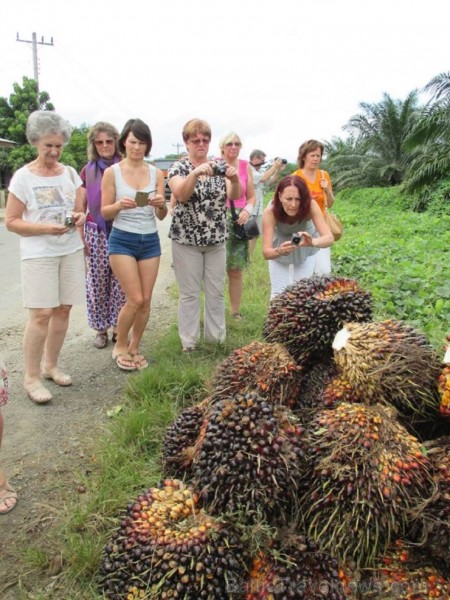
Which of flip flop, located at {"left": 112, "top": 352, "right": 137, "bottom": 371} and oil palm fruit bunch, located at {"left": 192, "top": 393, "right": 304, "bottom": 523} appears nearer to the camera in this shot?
oil palm fruit bunch, located at {"left": 192, "top": 393, "right": 304, "bottom": 523}

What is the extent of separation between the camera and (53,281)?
3.69 metres

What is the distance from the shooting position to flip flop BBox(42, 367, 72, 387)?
4.02 meters

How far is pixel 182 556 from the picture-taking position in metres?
1.60

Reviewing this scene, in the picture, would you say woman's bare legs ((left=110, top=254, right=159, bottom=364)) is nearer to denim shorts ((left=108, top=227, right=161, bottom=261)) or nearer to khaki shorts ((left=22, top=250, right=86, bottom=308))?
denim shorts ((left=108, top=227, right=161, bottom=261))

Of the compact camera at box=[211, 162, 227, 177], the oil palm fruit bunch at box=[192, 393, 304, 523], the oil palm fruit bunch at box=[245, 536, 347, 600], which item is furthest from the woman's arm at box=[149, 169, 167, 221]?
the oil palm fruit bunch at box=[245, 536, 347, 600]

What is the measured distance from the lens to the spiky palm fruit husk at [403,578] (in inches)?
60.0

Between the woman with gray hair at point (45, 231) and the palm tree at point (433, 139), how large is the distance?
14.2 meters

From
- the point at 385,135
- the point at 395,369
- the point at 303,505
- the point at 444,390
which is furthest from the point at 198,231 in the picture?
the point at 385,135

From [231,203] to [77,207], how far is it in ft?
4.92

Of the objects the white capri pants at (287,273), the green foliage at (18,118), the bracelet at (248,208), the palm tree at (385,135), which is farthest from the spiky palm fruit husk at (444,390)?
the green foliage at (18,118)

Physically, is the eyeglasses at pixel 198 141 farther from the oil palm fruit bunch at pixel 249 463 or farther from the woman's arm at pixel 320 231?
the oil palm fruit bunch at pixel 249 463

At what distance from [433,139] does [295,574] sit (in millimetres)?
16868

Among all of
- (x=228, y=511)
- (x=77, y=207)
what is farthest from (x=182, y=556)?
(x=77, y=207)

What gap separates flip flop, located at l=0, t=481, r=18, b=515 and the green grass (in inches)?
14.1
